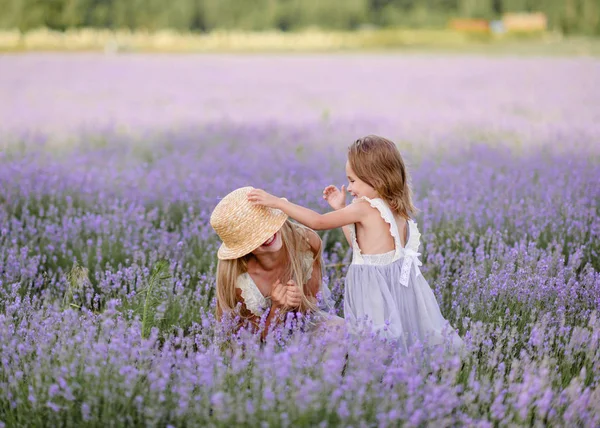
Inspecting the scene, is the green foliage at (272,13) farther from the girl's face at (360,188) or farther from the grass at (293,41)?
the girl's face at (360,188)

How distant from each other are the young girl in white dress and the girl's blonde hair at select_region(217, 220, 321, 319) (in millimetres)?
209

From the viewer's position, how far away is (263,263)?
3312mm

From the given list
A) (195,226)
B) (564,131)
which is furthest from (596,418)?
(564,131)

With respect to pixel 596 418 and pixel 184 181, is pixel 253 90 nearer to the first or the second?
pixel 184 181

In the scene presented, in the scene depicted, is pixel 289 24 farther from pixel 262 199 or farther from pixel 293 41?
pixel 262 199

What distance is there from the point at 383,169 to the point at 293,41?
27.9 metres

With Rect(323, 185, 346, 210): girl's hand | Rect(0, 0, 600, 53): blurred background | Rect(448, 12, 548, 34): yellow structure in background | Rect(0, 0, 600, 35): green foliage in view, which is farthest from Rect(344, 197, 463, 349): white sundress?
Rect(448, 12, 548, 34): yellow structure in background

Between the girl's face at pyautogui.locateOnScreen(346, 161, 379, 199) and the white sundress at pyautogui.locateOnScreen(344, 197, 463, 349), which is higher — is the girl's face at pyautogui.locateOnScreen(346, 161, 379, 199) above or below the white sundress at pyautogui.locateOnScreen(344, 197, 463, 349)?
above

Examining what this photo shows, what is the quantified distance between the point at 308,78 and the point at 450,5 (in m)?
24.3

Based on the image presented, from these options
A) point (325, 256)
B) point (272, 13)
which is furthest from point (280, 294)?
point (272, 13)

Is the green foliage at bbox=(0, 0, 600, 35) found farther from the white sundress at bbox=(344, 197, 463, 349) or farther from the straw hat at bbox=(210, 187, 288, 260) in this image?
the white sundress at bbox=(344, 197, 463, 349)

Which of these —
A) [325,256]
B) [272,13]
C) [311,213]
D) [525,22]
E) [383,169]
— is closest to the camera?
[311,213]

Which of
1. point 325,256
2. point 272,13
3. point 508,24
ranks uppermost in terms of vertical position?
point 272,13

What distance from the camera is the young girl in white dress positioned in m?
3.07
